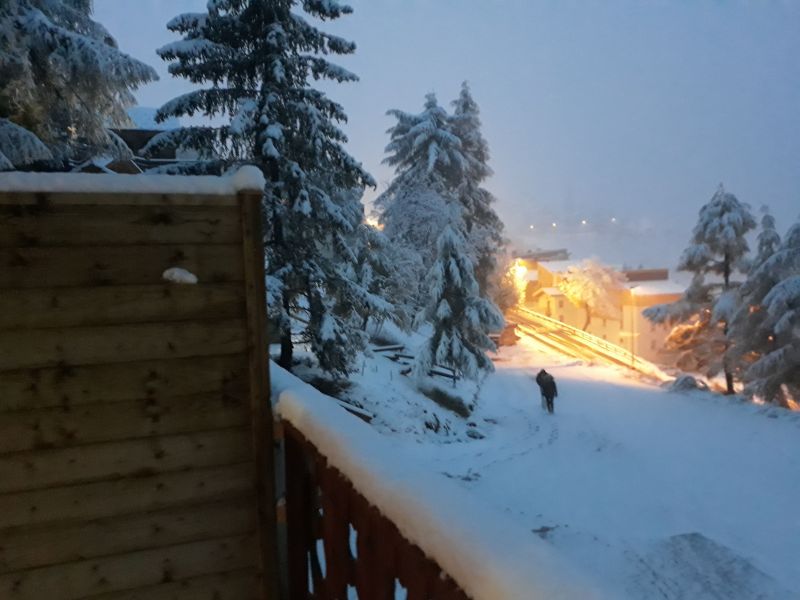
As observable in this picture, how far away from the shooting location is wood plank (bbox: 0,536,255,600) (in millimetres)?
1909

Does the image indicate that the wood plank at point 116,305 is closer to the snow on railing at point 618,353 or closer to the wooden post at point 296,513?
the wooden post at point 296,513

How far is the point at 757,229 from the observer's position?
17828 mm

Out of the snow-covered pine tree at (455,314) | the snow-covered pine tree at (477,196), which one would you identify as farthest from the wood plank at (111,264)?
the snow-covered pine tree at (477,196)

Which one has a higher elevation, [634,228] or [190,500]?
[634,228]

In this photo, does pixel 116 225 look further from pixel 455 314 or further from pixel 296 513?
pixel 455 314

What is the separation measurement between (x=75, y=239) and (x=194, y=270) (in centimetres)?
42

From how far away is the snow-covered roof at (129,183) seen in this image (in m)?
1.83

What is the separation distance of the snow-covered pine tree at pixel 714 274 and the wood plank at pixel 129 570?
62.5 feet

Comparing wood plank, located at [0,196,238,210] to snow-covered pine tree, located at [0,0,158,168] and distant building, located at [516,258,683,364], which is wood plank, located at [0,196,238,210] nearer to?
snow-covered pine tree, located at [0,0,158,168]

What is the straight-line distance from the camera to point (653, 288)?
39.2m

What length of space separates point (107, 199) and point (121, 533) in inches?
50.8

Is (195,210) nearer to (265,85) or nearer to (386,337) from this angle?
(265,85)

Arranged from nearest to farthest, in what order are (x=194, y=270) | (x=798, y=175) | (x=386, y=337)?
(x=194, y=270) < (x=386, y=337) < (x=798, y=175)

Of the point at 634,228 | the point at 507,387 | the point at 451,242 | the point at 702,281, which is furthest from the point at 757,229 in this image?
the point at 634,228
